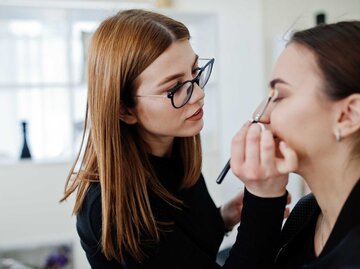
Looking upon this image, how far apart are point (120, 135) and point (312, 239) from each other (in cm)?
50

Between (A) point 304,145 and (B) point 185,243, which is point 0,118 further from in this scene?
(A) point 304,145

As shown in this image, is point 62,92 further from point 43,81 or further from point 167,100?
point 167,100

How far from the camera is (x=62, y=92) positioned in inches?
102

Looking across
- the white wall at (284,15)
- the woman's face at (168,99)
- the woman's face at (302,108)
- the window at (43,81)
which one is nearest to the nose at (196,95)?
the woman's face at (168,99)

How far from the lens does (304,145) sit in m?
0.74

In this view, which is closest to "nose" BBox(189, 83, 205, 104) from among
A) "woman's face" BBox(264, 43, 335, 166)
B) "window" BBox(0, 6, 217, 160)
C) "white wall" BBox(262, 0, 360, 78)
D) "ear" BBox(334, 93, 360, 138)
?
"woman's face" BBox(264, 43, 335, 166)

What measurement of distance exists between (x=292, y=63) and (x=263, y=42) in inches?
87.8

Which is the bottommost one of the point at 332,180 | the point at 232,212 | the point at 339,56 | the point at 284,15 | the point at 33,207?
the point at 33,207

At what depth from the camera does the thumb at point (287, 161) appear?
2.21 feet

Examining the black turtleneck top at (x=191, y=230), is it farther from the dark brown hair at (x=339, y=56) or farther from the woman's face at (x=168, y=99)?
the dark brown hair at (x=339, y=56)

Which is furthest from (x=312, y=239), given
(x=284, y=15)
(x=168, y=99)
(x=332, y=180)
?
(x=284, y=15)

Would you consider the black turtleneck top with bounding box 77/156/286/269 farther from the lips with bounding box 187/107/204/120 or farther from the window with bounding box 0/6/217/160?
the window with bounding box 0/6/217/160

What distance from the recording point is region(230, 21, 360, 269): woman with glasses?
688mm

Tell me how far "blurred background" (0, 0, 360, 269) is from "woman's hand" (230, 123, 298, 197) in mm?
1576
